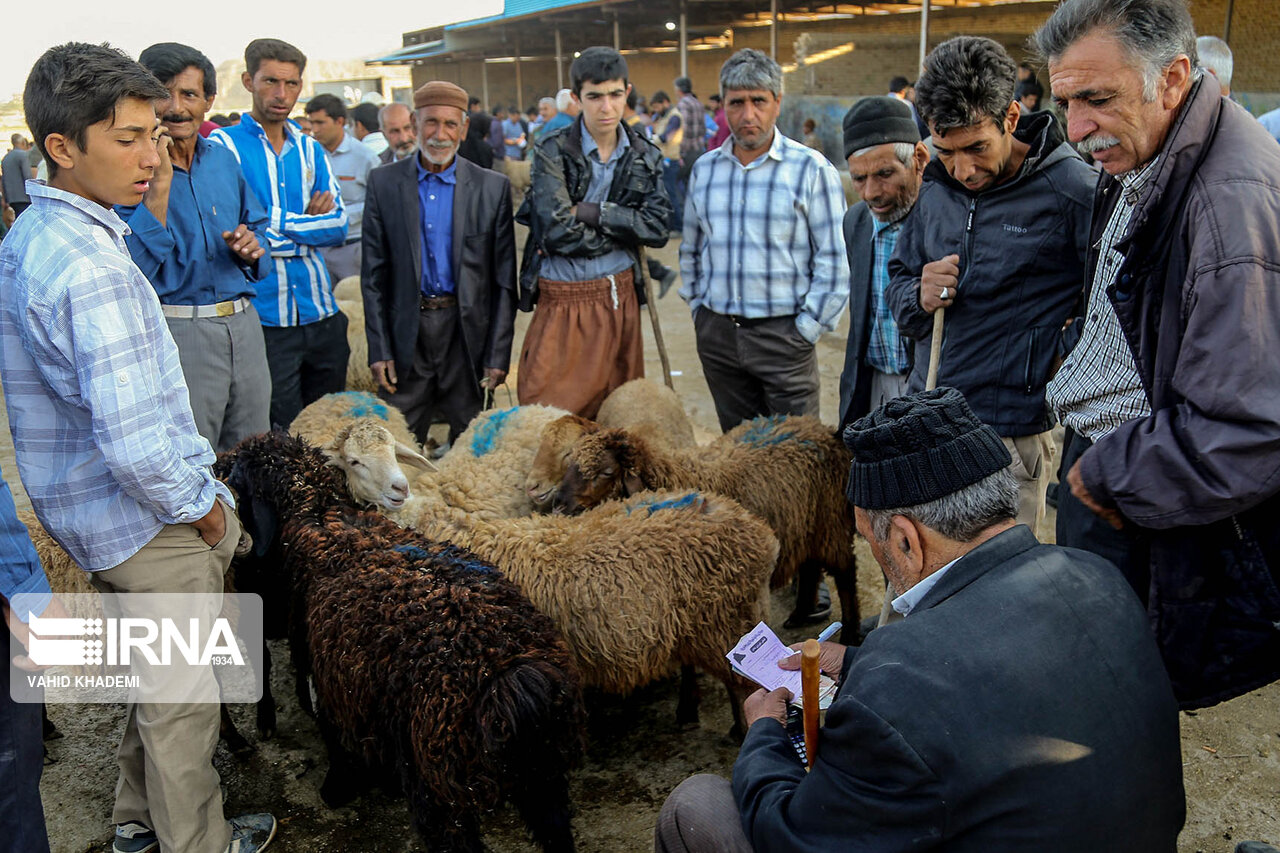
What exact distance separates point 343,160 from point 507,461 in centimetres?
445

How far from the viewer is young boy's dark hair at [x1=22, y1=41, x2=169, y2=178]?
247 centimetres

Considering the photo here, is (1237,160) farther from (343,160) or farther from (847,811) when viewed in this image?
(343,160)

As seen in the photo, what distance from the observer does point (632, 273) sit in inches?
212

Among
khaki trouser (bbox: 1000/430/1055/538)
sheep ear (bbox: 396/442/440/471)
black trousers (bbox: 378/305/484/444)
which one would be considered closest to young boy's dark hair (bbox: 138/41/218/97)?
black trousers (bbox: 378/305/484/444)

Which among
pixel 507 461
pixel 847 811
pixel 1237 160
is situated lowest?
pixel 507 461

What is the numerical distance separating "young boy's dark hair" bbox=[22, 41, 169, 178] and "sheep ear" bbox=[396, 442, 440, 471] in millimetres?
2172

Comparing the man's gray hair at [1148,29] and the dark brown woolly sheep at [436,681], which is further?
the dark brown woolly sheep at [436,681]

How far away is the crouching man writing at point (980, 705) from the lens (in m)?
1.63

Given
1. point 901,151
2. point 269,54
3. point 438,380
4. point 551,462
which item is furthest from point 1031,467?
point 269,54

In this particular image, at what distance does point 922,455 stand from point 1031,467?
1762mm

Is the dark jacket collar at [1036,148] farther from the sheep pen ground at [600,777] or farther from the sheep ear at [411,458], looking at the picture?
the sheep ear at [411,458]

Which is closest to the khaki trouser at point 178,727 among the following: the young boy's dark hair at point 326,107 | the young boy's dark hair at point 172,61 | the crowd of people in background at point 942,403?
the crowd of people in background at point 942,403

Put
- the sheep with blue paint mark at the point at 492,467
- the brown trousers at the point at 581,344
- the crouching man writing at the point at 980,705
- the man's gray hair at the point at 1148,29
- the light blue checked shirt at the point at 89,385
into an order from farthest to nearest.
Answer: the brown trousers at the point at 581,344 < the sheep with blue paint mark at the point at 492,467 < the light blue checked shirt at the point at 89,385 < the man's gray hair at the point at 1148,29 < the crouching man writing at the point at 980,705

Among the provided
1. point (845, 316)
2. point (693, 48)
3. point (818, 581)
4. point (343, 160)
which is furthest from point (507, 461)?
point (693, 48)
